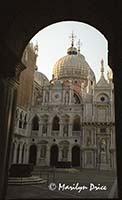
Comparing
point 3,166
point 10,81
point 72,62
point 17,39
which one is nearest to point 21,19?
point 17,39

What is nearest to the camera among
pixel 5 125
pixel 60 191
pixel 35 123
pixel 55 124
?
pixel 5 125

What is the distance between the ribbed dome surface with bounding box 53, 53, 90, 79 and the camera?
4500cm

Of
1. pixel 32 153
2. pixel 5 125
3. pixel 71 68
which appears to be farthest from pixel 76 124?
pixel 5 125

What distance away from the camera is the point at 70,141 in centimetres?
3331

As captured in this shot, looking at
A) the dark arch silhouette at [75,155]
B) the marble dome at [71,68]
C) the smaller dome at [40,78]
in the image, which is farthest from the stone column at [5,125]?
the smaller dome at [40,78]

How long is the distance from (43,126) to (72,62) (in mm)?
16461

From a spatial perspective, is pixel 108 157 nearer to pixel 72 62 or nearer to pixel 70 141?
pixel 70 141

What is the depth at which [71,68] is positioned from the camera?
4541 centimetres

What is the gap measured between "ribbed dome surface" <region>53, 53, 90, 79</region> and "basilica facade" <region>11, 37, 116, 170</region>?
7.80m

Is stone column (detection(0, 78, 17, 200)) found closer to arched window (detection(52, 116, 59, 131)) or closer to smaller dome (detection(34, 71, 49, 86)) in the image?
arched window (detection(52, 116, 59, 131))

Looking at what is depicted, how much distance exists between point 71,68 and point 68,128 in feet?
50.1

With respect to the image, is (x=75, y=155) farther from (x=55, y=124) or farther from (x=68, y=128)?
(x=55, y=124)

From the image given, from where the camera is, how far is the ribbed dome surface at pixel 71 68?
45.0 metres

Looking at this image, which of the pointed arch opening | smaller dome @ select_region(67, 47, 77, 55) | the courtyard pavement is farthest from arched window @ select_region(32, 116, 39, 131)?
the courtyard pavement
